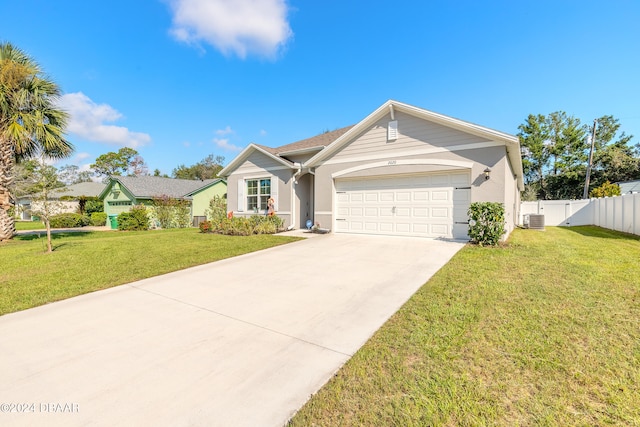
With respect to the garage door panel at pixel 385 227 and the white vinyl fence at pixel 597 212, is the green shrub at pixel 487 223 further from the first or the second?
the white vinyl fence at pixel 597 212

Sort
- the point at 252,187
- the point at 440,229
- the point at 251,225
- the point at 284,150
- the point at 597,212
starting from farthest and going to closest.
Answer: the point at 597,212, the point at 252,187, the point at 284,150, the point at 251,225, the point at 440,229

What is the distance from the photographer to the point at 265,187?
1385cm

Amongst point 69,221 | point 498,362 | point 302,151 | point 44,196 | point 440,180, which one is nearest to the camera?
point 498,362

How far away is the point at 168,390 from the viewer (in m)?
2.12

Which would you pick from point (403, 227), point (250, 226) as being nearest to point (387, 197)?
point (403, 227)

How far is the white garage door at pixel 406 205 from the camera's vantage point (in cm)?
877

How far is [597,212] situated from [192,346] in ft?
68.8

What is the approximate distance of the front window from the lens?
1379 centimetres

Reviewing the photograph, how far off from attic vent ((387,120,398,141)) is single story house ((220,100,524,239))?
1.4 inches

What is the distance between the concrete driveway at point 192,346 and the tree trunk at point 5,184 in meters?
11.6

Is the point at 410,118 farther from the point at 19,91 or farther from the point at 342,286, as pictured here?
Result: the point at 19,91

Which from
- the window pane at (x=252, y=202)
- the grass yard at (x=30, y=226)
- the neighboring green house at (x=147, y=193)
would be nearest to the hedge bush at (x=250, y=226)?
the window pane at (x=252, y=202)

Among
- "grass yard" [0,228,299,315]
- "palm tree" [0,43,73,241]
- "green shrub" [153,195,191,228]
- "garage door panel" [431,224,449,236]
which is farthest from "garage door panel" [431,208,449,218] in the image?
"green shrub" [153,195,191,228]

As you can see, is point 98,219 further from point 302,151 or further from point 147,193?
point 302,151
